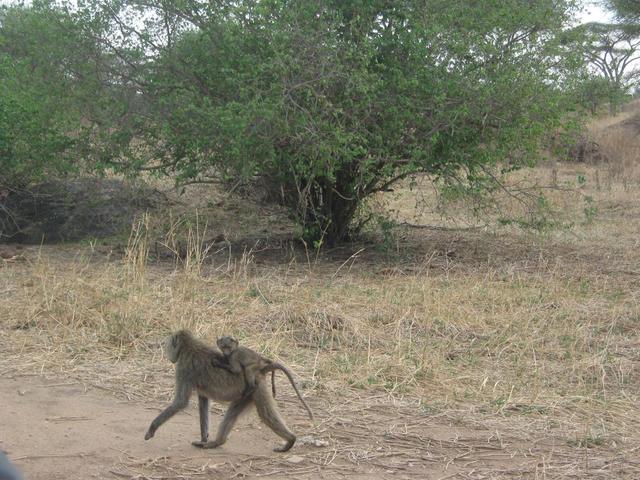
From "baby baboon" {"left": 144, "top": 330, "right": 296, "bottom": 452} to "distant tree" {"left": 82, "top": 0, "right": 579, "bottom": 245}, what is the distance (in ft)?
17.3

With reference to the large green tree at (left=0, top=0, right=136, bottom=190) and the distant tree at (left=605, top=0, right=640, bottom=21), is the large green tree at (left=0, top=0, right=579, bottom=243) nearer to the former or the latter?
the large green tree at (left=0, top=0, right=136, bottom=190)

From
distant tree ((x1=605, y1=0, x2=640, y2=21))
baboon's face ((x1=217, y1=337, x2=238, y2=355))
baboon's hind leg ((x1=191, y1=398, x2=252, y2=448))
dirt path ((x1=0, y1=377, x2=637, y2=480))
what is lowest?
dirt path ((x1=0, y1=377, x2=637, y2=480))

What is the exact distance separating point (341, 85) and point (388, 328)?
3929 millimetres

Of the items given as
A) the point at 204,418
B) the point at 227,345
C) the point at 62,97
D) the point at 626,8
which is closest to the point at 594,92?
the point at 62,97

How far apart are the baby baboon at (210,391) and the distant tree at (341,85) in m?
5.26

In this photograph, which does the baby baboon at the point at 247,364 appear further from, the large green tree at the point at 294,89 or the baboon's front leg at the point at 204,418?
the large green tree at the point at 294,89

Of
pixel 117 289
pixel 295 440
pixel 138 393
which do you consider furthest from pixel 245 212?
pixel 295 440

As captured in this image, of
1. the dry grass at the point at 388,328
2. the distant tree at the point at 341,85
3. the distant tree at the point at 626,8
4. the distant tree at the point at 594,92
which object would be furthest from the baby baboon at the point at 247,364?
the distant tree at the point at 626,8

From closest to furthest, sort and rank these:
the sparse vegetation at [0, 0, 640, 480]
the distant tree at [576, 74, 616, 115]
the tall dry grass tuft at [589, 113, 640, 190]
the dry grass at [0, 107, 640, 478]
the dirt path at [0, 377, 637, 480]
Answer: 1. the dirt path at [0, 377, 637, 480]
2. the sparse vegetation at [0, 0, 640, 480]
3. the dry grass at [0, 107, 640, 478]
4. the distant tree at [576, 74, 616, 115]
5. the tall dry grass tuft at [589, 113, 640, 190]

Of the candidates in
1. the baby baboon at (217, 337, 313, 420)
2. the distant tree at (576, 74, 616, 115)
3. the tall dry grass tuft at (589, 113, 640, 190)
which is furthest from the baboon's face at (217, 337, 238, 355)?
the tall dry grass tuft at (589, 113, 640, 190)

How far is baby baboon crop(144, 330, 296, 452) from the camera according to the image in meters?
4.71

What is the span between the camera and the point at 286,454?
475cm

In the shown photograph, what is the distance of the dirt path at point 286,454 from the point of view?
4.50m

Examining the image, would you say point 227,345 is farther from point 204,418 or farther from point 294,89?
point 294,89
